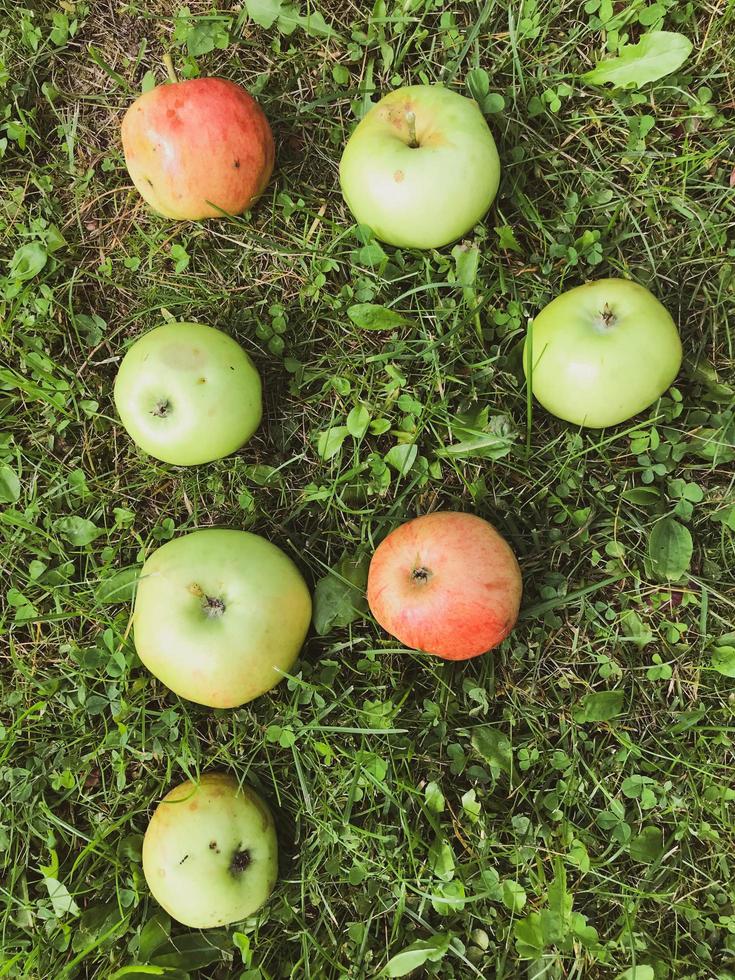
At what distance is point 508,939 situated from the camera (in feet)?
7.65

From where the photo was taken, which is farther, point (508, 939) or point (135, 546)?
point (135, 546)

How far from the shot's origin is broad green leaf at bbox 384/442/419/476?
2.40 metres

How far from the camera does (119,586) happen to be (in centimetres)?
246


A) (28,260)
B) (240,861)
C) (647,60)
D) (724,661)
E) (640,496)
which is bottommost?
(240,861)

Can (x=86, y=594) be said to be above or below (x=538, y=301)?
below

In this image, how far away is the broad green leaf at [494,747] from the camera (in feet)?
7.70

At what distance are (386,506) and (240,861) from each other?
1.15 m

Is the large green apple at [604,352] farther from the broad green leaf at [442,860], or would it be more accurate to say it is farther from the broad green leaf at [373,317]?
the broad green leaf at [442,860]

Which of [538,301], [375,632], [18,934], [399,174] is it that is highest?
[399,174]

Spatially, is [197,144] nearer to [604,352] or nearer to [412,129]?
[412,129]

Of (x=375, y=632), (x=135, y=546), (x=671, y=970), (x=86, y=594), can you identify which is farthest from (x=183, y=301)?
(x=671, y=970)

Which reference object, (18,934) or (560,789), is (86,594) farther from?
(560,789)

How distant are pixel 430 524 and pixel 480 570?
0.20m

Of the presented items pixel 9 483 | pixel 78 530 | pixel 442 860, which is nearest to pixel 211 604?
pixel 78 530
